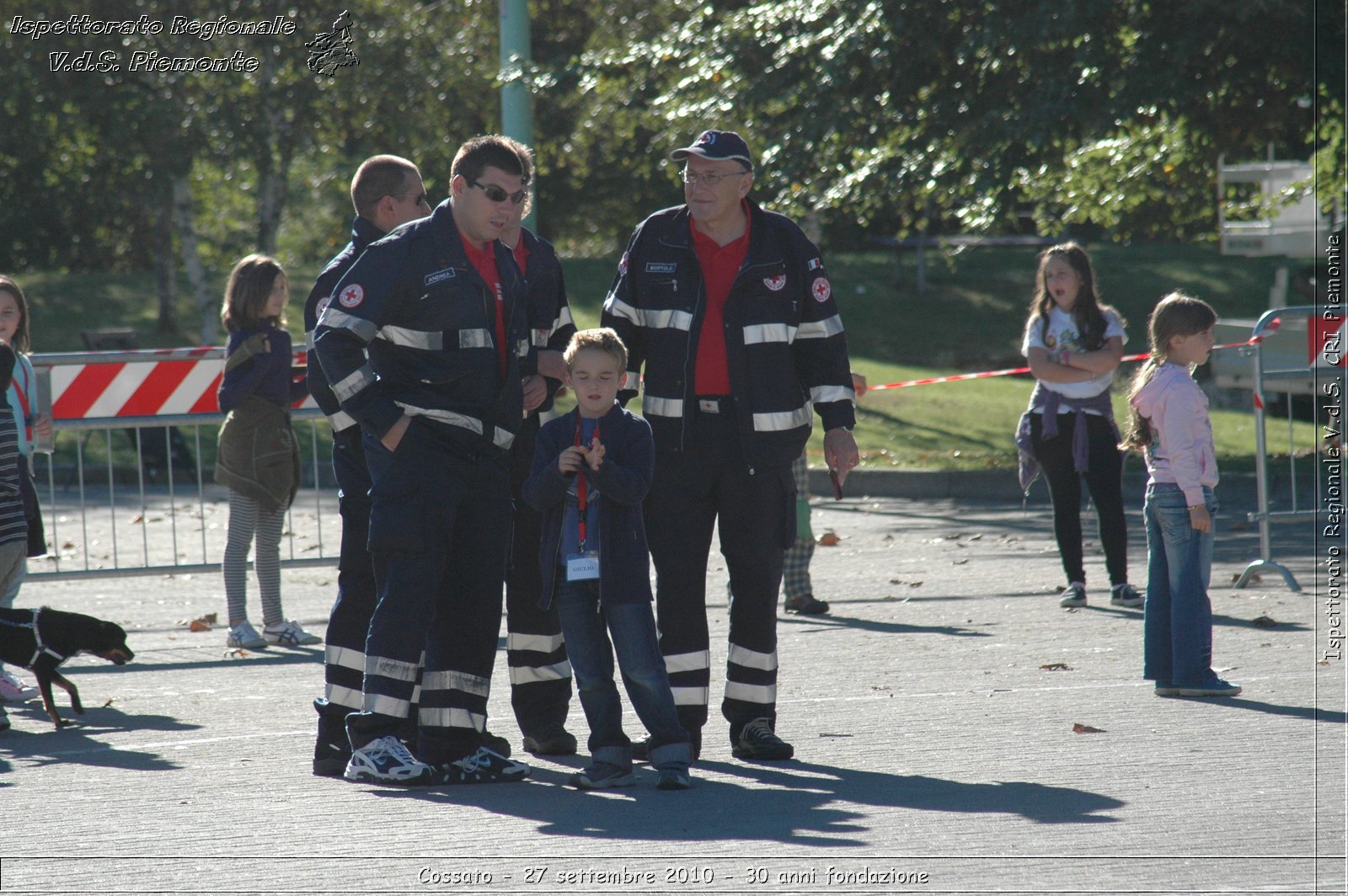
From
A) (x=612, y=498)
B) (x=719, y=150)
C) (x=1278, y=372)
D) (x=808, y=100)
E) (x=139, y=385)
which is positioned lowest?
(x=612, y=498)

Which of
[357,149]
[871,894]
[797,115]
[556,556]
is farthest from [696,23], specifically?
[357,149]

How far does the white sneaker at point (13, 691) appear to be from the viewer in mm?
7113

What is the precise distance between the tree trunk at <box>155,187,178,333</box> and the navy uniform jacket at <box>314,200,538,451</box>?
78.7ft

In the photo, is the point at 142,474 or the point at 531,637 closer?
the point at 531,637

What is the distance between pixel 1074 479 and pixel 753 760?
3853mm

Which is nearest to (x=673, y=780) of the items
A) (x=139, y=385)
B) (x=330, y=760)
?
(x=330, y=760)

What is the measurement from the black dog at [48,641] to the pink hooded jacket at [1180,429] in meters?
4.24

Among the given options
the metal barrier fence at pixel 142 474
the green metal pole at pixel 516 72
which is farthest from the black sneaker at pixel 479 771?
the green metal pole at pixel 516 72

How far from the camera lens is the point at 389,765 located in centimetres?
534

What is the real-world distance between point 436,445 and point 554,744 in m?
1.23

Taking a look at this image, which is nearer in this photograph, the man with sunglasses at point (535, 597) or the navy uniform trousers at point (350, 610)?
the navy uniform trousers at point (350, 610)

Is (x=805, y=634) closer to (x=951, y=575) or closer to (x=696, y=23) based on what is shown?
(x=951, y=575)

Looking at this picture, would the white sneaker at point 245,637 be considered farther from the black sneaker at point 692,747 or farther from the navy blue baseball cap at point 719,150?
the navy blue baseball cap at point 719,150

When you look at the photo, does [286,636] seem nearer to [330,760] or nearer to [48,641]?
[48,641]
